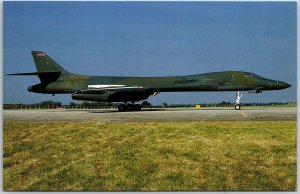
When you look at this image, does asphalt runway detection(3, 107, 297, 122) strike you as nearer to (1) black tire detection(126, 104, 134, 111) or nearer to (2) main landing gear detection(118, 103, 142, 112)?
(2) main landing gear detection(118, 103, 142, 112)

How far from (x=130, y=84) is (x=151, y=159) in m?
17.3

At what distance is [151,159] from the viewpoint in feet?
27.9

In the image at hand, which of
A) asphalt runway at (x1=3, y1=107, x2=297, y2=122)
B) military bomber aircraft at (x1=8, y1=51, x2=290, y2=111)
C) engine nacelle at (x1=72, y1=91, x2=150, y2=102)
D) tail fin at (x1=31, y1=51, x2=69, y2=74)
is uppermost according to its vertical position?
tail fin at (x1=31, y1=51, x2=69, y2=74)

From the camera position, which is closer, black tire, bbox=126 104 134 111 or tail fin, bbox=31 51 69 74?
black tire, bbox=126 104 134 111

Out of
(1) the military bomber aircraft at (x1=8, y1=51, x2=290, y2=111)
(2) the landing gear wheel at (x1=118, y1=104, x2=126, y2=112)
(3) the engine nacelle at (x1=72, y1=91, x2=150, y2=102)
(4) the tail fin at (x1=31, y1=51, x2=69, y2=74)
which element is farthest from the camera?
(4) the tail fin at (x1=31, y1=51, x2=69, y2=74)

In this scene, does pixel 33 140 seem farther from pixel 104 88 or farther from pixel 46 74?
pixel 46 74

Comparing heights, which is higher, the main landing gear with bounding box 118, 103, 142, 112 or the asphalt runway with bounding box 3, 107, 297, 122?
the main landing gear with bounding box 118, 103, 142, 112

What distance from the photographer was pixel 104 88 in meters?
25.2

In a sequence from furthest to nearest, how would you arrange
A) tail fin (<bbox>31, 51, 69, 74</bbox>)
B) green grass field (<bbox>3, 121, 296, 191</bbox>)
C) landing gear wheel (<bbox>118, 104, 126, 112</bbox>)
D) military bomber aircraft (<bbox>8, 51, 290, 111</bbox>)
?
1. tail fin (<bbox>31, 51, 69, 74</bbox>)
2. military bomber aircraft (<bbox>8, 51, 290, 111</bbox>)
3. landing gear wheel (<bbox>118, 104, 126, 112</bbox>)
4. green grass field (<bbox>3, 121, 296, 191</bbox>)

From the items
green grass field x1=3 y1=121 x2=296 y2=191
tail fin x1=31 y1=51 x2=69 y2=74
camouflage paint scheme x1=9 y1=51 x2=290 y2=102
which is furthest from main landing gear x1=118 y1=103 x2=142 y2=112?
green grass field x1=3 y1=121 x2=296 y2=191

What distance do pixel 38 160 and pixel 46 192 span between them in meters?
1.38

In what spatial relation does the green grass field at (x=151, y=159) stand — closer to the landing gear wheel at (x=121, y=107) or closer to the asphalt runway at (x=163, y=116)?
the asphalt runway at (x=163, y=116)

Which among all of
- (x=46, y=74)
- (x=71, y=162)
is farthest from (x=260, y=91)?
(x=71, y=162)

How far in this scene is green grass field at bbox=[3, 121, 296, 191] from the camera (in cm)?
751
